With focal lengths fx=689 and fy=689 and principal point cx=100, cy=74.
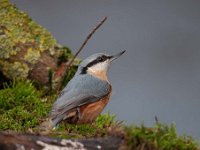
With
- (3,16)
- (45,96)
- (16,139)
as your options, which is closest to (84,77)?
(45,96)

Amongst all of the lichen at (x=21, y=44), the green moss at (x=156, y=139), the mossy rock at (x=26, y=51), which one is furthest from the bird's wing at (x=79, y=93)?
the green moss at (x=156, y=139)

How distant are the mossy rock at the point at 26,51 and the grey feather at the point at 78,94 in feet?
4.12

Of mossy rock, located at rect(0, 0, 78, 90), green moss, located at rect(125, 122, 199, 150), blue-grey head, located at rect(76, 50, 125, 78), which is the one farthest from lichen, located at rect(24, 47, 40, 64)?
green moss, located at rect(125, 122, 199, 150)

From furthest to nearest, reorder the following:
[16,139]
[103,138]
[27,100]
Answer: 1. [27,100]
2. [103,138]
3. [16,139]

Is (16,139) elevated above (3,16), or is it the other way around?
(3,16)

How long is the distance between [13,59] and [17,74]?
24cm

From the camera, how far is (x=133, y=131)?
4855 millimetres

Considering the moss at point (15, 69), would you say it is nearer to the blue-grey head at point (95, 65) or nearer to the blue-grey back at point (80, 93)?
the blue-grey head at point (95, 65)

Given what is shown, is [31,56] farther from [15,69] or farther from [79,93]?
[79,93]

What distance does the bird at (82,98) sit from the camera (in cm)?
667

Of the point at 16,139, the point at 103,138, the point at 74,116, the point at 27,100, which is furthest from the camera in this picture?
the point at 27,100

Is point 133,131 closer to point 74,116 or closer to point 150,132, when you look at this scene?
point 150,132

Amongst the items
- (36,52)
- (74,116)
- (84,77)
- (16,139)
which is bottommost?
(16,139)

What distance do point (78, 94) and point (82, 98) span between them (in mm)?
62
